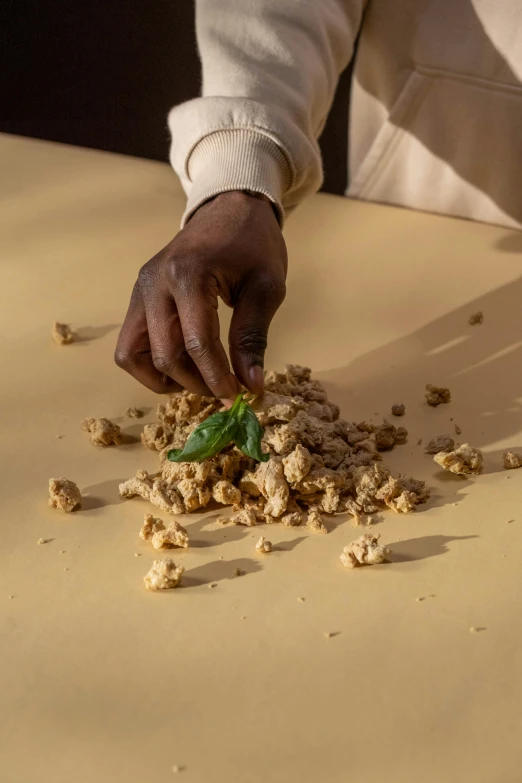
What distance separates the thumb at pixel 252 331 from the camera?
91 centimetres

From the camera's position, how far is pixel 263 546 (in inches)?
32.0

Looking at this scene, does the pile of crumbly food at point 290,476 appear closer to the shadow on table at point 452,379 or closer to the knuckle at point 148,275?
the shadow on table at point 452,379

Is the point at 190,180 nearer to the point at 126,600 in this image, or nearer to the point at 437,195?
the point at 437,195

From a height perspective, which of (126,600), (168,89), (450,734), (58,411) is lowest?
(450,734)

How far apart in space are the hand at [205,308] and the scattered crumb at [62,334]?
0.62 ft

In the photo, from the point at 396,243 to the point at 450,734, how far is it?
0.86 meters

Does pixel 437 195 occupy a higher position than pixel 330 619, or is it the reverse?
pixel 437 195

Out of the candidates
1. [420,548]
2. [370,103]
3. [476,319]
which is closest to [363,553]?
[420,548]

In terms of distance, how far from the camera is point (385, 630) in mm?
726

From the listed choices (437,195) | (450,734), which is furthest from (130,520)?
(437,195)

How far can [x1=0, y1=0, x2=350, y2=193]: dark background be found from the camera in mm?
2512

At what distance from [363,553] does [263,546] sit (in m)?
0.09

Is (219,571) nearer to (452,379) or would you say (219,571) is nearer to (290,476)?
(290,476)

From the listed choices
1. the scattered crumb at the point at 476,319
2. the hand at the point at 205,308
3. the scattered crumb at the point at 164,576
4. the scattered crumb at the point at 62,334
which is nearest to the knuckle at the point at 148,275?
the hand at the point at 205,308
